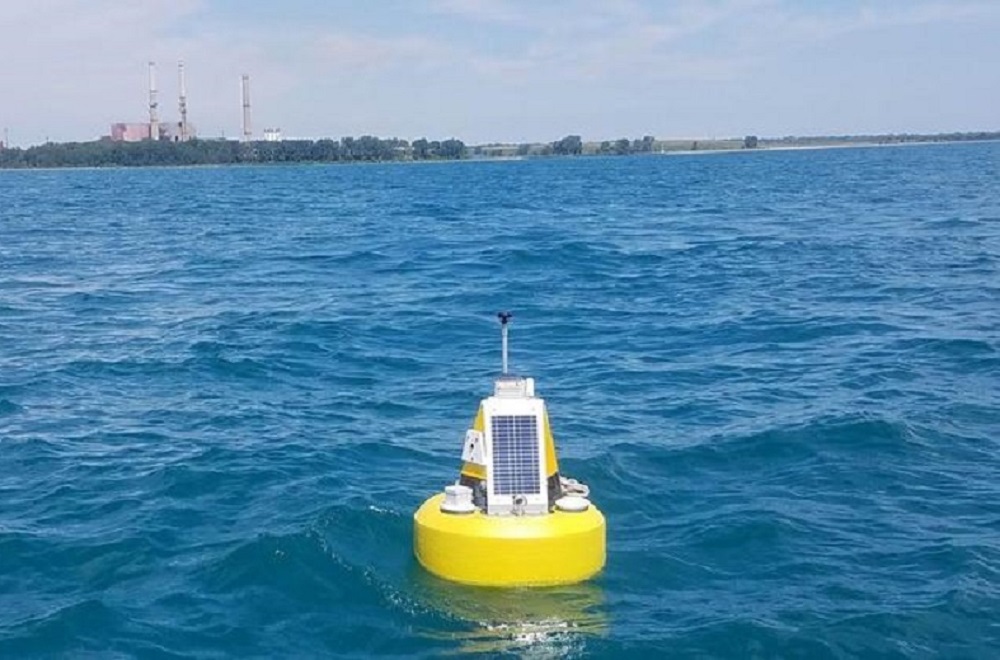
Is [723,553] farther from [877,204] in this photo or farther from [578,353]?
[877,204]

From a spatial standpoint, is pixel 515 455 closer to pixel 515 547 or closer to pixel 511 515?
pixel 511 515

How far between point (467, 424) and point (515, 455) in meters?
7.21

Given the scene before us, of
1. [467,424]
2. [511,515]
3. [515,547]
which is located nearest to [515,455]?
[511,515]

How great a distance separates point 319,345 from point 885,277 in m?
17.4

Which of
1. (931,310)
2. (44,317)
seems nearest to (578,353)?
(931,310)

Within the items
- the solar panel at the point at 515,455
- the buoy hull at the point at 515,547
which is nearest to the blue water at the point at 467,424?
the buoy hull at the point at 515,547

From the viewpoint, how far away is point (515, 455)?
13.5m

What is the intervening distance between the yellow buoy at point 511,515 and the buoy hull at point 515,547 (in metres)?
0.01

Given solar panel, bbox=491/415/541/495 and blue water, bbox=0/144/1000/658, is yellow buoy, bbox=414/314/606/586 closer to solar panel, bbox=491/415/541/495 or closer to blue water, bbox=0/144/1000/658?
solar panel, bbox=491/415/541/495

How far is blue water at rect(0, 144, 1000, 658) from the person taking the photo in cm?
1277

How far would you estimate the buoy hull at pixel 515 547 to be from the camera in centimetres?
1280

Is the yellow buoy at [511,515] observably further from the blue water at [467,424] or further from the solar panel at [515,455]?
the blue water at [467,424]

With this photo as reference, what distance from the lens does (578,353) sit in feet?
87.9

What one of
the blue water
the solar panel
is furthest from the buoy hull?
the solar panel
